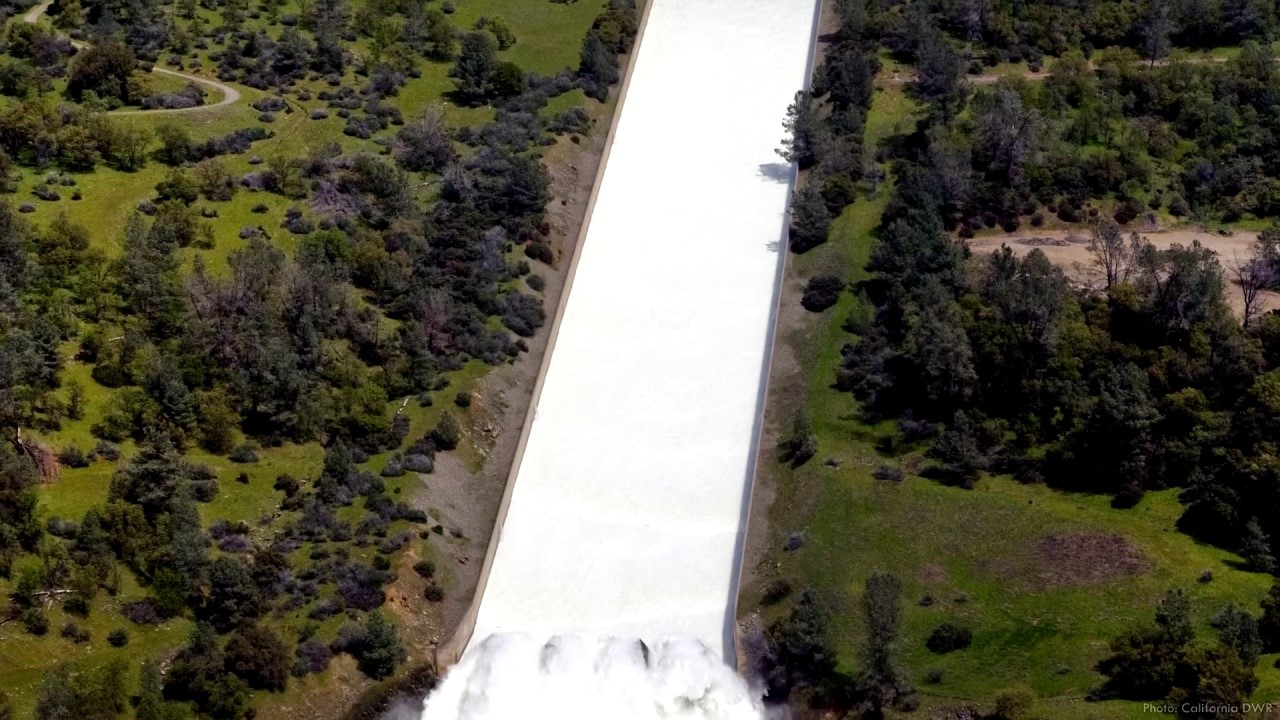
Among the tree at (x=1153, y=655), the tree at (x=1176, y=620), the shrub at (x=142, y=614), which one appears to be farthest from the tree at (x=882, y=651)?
the shrub at (x=142, y=614)

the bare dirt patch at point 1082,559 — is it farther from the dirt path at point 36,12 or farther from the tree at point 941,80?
the dirt path at point 36,12

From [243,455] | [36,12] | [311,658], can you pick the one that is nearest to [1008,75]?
[243,455]

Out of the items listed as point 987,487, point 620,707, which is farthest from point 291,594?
point 987,487

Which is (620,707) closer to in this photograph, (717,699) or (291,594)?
(717,699)

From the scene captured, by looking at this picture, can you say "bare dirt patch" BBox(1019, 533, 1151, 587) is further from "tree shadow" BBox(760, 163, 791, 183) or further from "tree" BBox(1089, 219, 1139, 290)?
"tree shadow" BBox(760, 163, 791, 183)

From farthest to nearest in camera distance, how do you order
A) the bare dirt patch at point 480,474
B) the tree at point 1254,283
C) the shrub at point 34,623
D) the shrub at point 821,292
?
the shrub at point 821,292
the tree at point 1254,283
the bare dirt patch at point 480,474
the shrub at point 34,623

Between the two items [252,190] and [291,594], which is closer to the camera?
[291,594]

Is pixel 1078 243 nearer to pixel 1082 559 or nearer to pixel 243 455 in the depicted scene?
pixel 1082 559
